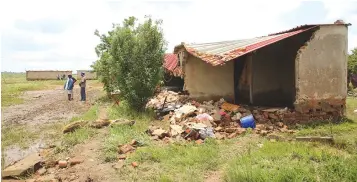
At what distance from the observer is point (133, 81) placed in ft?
37.4

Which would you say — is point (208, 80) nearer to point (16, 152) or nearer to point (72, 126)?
point (72, 126)

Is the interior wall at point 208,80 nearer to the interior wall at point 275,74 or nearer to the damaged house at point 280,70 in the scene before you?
the damaged house at point 280,70

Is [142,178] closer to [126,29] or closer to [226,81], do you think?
[226,81]

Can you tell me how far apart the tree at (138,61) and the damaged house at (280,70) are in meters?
1.02

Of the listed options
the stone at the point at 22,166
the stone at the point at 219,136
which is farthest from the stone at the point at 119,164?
the stone at the point at 219,136

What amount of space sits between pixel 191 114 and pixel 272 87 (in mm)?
3938

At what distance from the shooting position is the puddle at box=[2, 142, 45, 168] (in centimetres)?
697

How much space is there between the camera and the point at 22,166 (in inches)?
244

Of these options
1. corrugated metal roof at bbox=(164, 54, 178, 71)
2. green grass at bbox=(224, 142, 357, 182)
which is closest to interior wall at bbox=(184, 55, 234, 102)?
corrugated metal roof at bbox=(164, 54, 178, 71)

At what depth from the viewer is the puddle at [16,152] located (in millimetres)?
6968

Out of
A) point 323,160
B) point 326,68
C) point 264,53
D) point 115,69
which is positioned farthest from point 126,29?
point 323,160

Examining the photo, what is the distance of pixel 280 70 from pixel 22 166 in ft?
30.2

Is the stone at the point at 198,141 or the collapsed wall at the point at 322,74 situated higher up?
the collapsed wall at the point at 322,74

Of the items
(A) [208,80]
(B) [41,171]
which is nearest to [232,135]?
(A) [208,80]
